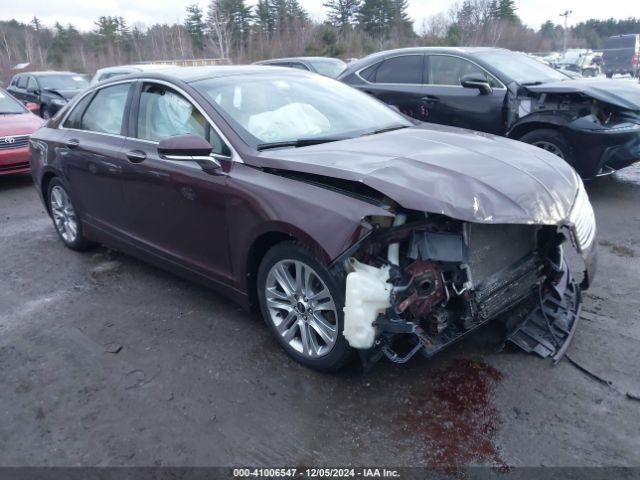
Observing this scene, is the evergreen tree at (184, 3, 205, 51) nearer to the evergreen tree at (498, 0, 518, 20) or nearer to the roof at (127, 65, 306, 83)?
the evergreen tree at (498, 0, 518, 20)

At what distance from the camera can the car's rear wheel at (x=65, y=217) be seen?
5.13m

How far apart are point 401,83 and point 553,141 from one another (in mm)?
2384

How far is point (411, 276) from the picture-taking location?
265 centimetres

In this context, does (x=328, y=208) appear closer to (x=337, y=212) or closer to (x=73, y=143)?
(x=337, y=212)

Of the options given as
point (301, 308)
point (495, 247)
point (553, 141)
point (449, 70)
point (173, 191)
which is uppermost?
point (449, 70)

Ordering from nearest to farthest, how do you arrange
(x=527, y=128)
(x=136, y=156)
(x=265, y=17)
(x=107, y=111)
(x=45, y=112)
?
(x=136, y=156) < (x=107, y=111) < (x=527, y=128) < (x=45, y=112) < (x=265, y=17)

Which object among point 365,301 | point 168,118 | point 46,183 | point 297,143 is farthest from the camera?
point 46,183

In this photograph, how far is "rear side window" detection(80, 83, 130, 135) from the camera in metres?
4.25

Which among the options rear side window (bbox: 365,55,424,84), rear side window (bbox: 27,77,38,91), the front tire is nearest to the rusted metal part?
rear side window (bbox: 365,55,424,84)

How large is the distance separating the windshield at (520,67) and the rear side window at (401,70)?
2.78ft

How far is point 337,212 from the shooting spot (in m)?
2.68

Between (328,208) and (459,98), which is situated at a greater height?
(459,98)

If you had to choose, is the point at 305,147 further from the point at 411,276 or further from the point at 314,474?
the point at 314,474

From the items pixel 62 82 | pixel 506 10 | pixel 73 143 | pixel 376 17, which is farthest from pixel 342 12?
pixel 73 143
